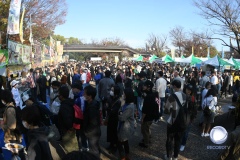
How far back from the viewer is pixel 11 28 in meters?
11.2

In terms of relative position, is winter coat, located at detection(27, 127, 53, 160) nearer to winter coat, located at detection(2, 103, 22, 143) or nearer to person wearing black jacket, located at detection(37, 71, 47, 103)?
winter coat, located at detection(2, 103, 22, 143)

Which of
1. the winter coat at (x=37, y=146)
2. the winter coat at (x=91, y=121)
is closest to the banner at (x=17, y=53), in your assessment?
the winter coat at (x=91, y=121)

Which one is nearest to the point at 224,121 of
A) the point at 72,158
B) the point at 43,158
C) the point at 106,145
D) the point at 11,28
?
the point at 106,145

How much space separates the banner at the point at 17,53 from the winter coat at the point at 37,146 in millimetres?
8031

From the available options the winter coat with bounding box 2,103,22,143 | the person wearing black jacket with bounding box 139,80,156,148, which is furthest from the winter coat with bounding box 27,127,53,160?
the person wearing black jacket with bounding box 139,80,156,148

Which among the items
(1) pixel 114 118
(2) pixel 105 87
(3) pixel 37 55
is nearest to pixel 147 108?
(1) pixel 114 118

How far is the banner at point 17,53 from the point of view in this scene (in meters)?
10.1

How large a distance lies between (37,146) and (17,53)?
951 cm

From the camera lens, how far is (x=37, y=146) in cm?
271

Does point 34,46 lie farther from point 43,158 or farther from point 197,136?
point 43,158

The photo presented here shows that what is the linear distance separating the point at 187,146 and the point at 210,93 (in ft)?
5.23

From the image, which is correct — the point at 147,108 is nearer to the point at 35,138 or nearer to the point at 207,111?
the point at 207,111

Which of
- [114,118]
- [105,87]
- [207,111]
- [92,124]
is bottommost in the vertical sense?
[207,111]

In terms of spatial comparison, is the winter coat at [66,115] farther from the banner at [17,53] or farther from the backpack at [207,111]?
the banner at [17,53]
